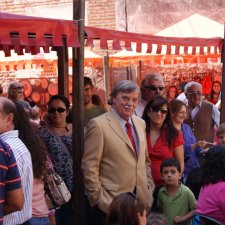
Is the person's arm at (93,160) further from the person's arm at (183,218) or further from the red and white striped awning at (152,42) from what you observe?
the red and white striped awning at (152,42)

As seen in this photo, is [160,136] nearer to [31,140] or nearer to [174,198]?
A: [174,198]

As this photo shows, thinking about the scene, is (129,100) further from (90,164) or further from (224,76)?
(224,76)

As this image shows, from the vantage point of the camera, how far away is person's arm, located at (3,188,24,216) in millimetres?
3957

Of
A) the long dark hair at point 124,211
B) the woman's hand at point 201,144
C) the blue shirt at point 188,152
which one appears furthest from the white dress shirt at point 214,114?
the long dark hair at point 124,211

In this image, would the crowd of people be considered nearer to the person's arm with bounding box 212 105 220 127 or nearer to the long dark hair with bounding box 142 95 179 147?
the long dark hair with bounding box 142 95 179 147

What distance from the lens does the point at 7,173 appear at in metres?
3.91

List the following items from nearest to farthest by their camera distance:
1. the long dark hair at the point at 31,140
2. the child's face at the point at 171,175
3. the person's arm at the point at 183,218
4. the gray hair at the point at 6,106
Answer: the gray hair at the point at 6,106 < the long dark hair at the point at 31,140 < the person's arm at the point at 183,218 < the child's face at the point at 171,175

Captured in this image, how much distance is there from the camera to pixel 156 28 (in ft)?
54.2

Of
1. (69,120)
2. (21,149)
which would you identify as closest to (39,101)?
(69,120)

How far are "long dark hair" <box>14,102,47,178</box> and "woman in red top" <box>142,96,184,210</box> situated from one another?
5.49 ft

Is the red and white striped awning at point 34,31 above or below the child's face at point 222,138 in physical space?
above

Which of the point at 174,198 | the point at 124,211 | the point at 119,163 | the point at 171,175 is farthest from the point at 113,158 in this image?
the point at 124,211

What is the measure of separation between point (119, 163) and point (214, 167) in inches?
34.2

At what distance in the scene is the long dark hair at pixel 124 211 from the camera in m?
3.93
